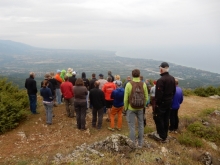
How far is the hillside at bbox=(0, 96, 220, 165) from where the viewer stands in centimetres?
436

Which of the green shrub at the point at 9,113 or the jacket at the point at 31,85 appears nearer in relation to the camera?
the green shrub at the point at 9,113

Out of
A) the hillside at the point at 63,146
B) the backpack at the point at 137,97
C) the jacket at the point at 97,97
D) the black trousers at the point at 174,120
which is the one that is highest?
the backpack at the point at 137,97

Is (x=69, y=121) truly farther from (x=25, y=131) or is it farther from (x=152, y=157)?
(x=152, y=157)

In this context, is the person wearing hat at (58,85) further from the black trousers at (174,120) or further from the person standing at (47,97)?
the black trousers at (174,120)

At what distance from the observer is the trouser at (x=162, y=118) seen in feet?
17.1

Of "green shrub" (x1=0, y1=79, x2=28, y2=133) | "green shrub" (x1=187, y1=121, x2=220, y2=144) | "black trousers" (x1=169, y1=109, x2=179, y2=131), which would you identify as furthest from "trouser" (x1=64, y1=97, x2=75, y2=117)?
"green shrub" (x1=187, y1=121, x2=220, y2=144)

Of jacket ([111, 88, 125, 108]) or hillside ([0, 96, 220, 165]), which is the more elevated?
jacket ([111, 88, 125, 108])

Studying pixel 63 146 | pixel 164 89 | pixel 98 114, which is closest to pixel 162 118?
pixel 164 89

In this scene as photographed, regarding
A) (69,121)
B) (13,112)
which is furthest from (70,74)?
(13,112)

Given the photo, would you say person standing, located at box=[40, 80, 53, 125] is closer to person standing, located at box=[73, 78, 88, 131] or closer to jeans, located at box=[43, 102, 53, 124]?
jeans, located at box=[43, 102, 53, 124]

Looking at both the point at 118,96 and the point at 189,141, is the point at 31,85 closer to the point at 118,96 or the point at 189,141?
the point at 118,96

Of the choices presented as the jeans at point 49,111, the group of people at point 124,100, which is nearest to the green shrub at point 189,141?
the group of people at point 124,100

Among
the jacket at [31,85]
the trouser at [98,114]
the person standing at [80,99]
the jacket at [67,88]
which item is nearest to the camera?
the person standing at [80,99]

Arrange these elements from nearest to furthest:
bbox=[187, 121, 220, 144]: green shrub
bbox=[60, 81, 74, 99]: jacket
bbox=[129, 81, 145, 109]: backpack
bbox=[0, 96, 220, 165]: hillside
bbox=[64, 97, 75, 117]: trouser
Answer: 1. bbox=[0, 96, 220, 165]: hillside
2. bbox=[129, 81, 145, 109]: backpack
3. bbox=[187, 121, 220, 144]: green shrub
4. bbox=[60, 81, 74, 99]: jacket
5. bbox=[64, 97, 75, 117]: trouser
